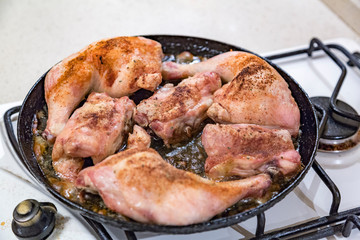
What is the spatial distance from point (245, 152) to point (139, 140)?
31cm

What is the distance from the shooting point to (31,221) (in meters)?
0.96

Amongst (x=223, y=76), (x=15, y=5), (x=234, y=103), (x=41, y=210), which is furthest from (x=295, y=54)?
(x=15, y=5)

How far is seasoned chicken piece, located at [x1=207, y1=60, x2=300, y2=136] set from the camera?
3.58ft

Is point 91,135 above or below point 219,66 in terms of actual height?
below

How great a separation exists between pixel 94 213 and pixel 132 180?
0.41 feet

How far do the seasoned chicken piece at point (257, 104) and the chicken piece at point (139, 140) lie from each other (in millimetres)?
214

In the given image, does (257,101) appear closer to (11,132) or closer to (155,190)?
(155,190)

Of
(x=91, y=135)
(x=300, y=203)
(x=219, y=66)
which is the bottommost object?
(x=300, y=203)

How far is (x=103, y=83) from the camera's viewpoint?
119 cm

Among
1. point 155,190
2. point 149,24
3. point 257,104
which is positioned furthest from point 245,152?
point 149,24

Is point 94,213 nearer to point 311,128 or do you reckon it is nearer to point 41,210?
point 41,210

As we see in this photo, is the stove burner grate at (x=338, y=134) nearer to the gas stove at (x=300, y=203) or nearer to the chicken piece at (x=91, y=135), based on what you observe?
the gas stove at (x=300, y=203)

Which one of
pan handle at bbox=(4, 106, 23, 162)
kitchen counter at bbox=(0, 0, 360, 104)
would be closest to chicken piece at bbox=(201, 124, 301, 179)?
pan handle at bbox=(4, 106, 23, 162)

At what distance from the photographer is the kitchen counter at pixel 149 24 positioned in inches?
77.1
